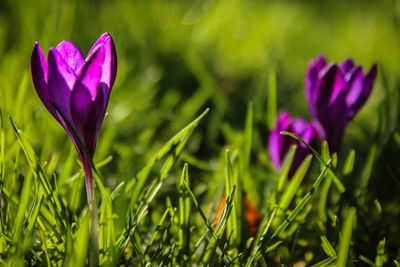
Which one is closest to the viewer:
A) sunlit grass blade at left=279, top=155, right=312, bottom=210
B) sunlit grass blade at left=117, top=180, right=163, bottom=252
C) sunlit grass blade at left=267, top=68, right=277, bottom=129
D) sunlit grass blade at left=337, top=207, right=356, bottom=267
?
sunlit grass blade at left=337, top=207, right=356, bottom=267

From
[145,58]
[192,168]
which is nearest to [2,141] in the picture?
[192,168]

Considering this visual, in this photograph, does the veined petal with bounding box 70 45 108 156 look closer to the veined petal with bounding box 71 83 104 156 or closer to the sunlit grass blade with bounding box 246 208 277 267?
the veined petal with bounding box 71 83 104 156

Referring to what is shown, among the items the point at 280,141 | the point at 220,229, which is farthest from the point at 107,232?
the point at 280,141

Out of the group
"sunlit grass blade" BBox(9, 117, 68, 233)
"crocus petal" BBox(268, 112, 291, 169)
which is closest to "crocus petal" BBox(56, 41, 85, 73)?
"sunlit grass blade" BBox(9, 117, 68, 233)

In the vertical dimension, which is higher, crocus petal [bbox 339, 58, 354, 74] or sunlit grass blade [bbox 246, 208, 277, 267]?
crocus petal [bbox 339, 58, 354, 74]

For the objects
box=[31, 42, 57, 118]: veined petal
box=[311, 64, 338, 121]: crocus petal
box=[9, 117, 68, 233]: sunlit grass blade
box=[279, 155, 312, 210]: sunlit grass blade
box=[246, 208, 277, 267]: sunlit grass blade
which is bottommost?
box=[246, 208, 277, 267]: sunlit grass blade

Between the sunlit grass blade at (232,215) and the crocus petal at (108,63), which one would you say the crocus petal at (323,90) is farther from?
the crocus petal at (108,63)

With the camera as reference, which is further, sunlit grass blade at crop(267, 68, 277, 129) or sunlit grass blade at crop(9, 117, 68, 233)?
sunlit grass blade at crop(267, 68, 277, 129)
